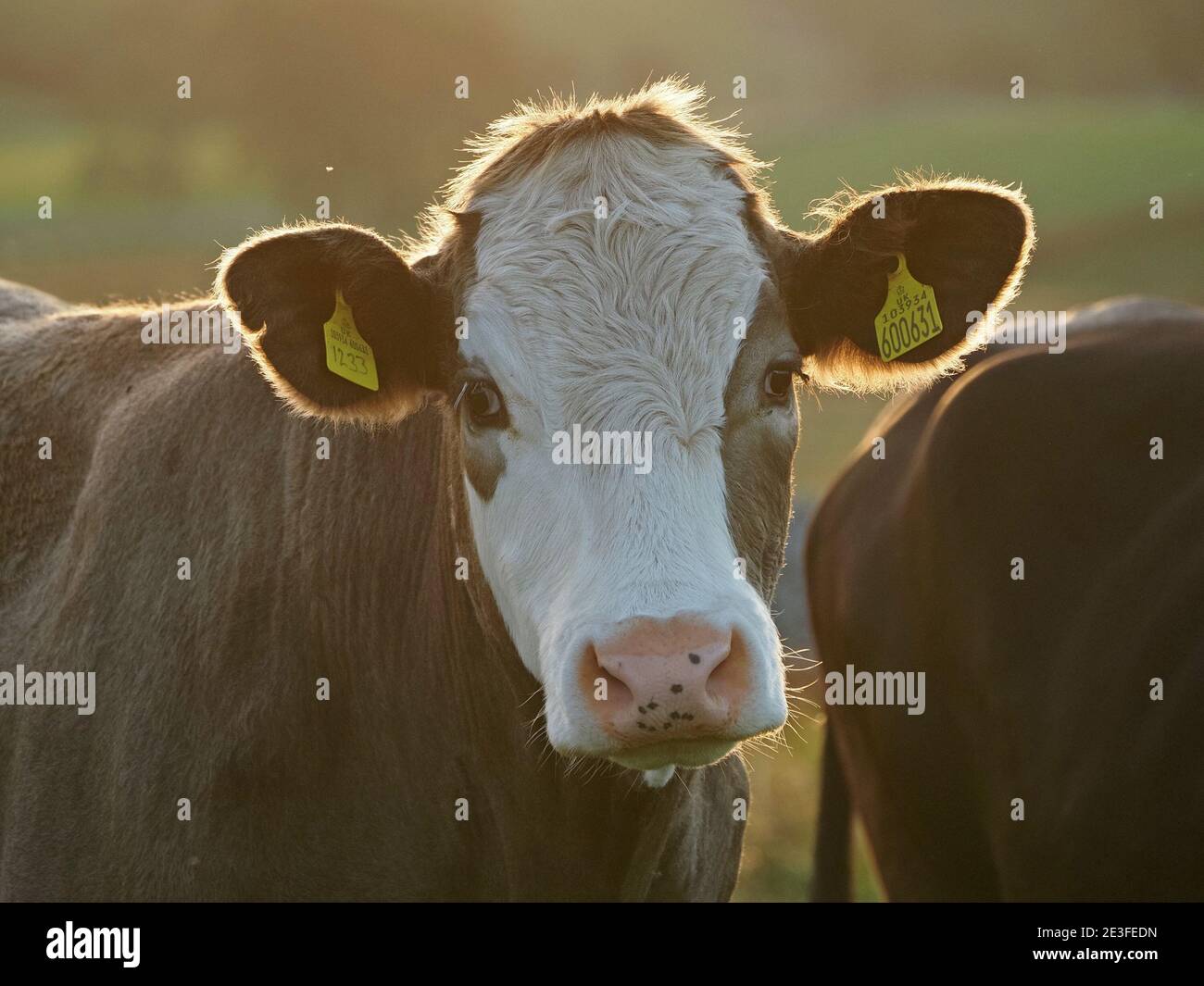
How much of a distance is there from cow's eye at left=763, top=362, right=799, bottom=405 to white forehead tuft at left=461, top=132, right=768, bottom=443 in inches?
5.5

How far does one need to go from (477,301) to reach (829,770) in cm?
361

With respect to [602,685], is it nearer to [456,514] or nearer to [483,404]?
[483,404]

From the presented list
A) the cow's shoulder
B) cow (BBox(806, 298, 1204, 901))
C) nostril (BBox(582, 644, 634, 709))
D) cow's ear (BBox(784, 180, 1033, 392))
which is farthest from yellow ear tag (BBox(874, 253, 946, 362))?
the cow's shoulder

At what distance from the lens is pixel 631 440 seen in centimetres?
293

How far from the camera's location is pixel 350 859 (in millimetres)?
3465

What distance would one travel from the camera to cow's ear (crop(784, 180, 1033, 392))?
346 cm

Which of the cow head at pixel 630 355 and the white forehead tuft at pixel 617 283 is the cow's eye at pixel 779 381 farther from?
the white forehead tuft at pixel 617 283

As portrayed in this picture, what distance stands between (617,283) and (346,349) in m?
0.70

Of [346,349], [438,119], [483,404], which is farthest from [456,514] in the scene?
[438,119]

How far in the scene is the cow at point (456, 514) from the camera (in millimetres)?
3057

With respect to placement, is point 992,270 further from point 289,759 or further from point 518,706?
point 289,759

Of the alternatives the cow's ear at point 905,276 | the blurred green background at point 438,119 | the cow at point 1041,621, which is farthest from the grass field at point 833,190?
the cow's ear at point 905,276

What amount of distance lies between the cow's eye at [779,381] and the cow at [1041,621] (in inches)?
78.2

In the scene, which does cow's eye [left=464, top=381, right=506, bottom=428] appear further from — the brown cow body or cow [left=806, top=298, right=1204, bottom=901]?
cow [left=806, top=298, right=1204, bottom=901]
